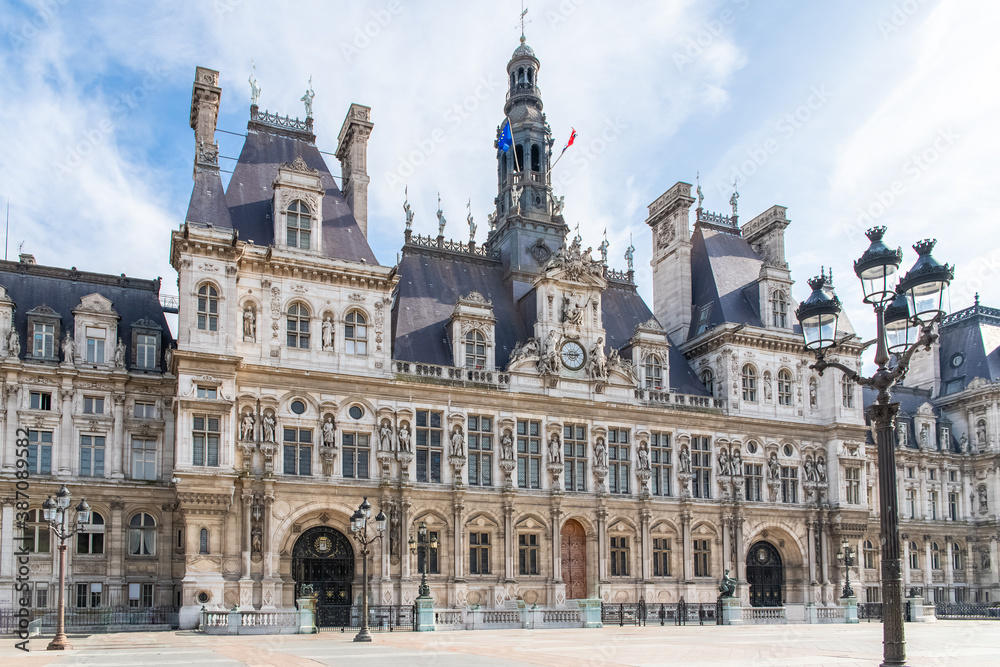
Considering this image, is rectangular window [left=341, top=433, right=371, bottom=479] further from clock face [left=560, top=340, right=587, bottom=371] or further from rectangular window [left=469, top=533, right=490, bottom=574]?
clock face [left=560, top=340, right=587, bottom=371]

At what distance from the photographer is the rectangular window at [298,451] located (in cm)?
3966

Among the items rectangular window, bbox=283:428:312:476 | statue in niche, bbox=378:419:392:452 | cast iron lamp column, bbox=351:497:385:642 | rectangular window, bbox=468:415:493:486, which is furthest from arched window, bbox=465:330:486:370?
cast iron lamp column, bbox=351:497:385:642

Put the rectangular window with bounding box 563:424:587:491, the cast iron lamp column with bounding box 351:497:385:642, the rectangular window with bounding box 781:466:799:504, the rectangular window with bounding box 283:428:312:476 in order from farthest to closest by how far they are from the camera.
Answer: the rectangular window with bounding box 781:466:799:504, the rectangular window with bounding box 563:424:587:491, the rectangular window with bounding box 283:428:312:476, the cast iron lamp column with bounding box 351:497:385:642

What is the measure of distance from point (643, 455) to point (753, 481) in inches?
278

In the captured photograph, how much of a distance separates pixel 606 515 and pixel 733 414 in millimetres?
9328

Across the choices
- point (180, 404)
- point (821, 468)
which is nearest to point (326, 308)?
point (180, 404)

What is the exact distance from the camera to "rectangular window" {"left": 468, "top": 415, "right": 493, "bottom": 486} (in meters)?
43.1

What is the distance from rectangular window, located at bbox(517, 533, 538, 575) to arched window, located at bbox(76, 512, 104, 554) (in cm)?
1720

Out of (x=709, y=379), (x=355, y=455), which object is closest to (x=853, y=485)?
(x=709, y=379)

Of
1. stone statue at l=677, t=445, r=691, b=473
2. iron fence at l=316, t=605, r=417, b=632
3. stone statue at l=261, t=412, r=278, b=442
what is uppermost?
stone statue at l=261, t=412, r=278, b=442

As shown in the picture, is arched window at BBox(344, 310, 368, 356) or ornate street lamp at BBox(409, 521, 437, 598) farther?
arched window at BBox(344, 310, 368, 356)

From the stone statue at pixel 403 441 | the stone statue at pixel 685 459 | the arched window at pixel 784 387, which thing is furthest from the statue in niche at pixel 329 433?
the arched window at pixel 784 387

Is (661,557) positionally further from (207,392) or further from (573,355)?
(207,392)

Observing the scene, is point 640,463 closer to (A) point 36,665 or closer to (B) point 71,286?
(B) point 71,286
